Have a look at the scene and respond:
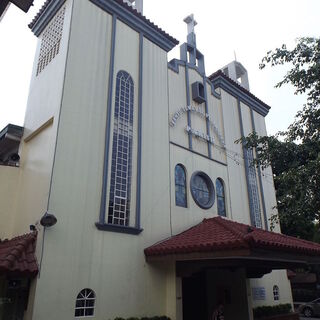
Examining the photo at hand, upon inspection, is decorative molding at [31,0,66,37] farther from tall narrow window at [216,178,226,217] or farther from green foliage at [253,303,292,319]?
green foliage at [253,303,292,319]

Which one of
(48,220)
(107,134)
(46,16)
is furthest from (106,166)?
(46,16)

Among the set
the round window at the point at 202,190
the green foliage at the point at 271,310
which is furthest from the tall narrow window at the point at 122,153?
the green foliage at the point at 271,310

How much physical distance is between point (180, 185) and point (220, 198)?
265 cm

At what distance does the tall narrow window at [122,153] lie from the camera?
9695 millimetres

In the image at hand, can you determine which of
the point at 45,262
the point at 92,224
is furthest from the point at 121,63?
the point at 45,262

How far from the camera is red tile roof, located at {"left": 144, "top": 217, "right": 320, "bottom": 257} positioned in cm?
751

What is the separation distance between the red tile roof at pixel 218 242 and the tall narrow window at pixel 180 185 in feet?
3.61

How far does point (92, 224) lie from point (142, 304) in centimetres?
283

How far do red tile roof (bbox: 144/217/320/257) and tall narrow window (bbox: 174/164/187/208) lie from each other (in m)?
1.10

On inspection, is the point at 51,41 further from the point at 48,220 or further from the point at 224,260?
the point at 224,260

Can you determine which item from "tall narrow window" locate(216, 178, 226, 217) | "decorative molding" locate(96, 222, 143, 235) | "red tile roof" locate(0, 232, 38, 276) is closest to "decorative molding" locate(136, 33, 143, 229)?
"decorative molding" locate(96, 222, 143, 235)

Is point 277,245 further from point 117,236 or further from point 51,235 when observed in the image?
point 51,235

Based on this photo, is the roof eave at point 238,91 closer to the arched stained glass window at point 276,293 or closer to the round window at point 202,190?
the round window at point 202,190

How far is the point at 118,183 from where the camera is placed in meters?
9.96
